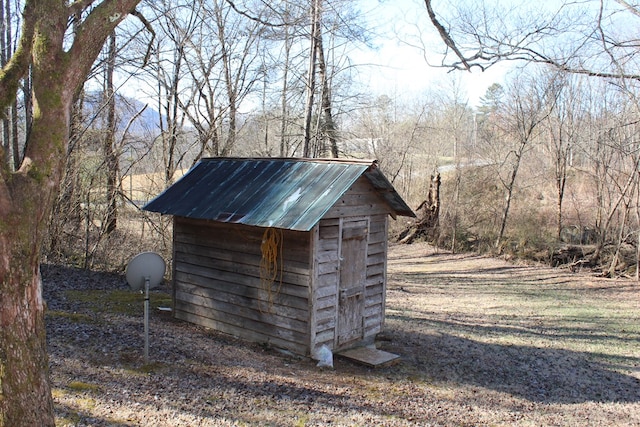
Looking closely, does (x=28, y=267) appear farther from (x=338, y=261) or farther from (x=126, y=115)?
(x=126, y=115)

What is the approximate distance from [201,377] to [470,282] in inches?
525

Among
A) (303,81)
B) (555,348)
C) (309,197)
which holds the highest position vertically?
(303,81)

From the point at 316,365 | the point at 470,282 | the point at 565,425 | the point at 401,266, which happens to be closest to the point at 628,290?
the point at 470,282

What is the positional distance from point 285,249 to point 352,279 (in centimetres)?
134

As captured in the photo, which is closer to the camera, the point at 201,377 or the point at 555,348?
the point at 201,377

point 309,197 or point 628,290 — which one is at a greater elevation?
point 309,197

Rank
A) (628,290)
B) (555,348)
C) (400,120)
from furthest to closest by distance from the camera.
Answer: (400,120)
(628,290)
(555,348)

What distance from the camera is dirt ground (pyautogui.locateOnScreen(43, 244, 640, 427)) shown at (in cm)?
607

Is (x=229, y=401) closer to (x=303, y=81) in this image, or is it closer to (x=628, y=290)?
(x=303, y=81)

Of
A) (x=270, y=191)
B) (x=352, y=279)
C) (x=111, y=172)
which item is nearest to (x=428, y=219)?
(x=111, y=172)

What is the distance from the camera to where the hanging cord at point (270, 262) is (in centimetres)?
840

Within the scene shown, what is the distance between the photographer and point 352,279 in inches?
353

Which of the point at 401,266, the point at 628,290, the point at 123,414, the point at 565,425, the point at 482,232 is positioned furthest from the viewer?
the point at 482,232

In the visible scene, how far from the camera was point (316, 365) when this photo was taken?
26.5 ft
